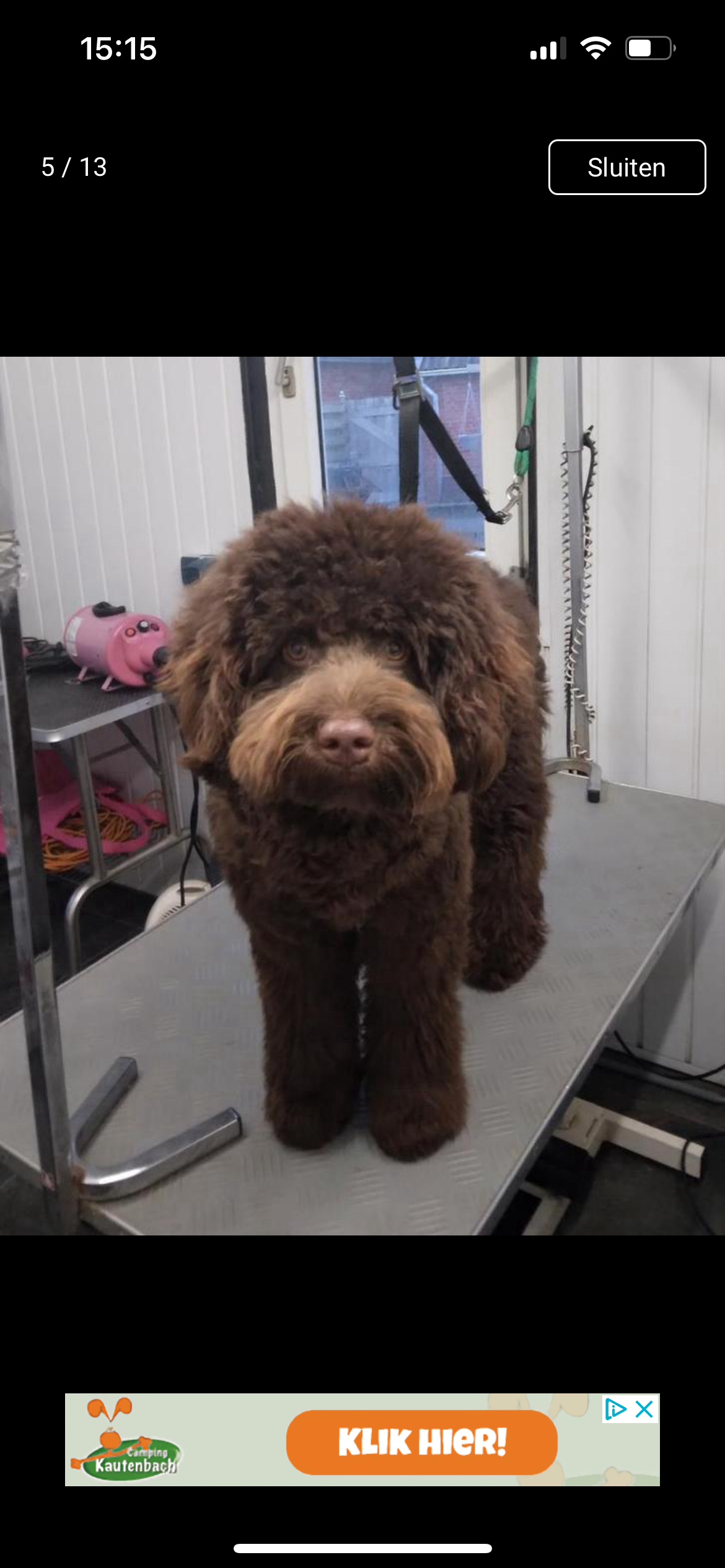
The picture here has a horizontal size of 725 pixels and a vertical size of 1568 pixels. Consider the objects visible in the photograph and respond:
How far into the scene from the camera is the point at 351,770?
0.74m

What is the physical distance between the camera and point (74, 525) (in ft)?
9.76

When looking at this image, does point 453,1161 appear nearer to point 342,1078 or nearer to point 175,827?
point 342,1078

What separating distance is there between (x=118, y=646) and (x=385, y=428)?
90cm

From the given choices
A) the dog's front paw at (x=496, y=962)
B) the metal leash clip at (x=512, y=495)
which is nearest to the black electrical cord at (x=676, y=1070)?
the dog's front paw at (x=496, y=962)

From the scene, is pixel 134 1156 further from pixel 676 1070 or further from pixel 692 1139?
pixel 676 1070

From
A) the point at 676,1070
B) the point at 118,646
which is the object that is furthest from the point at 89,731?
the point at 676,1070

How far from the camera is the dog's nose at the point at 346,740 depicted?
733mm

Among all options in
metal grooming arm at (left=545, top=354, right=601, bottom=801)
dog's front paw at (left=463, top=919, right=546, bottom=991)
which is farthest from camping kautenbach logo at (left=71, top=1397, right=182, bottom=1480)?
metal grooming arm at (left=545, top=354, right=601, bottom=801)

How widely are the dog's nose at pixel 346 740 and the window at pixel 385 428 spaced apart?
1.33m

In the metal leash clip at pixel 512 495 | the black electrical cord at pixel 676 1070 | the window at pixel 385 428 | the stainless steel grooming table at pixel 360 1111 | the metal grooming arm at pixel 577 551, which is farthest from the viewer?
the black electrical cord at pixel 676 1070
